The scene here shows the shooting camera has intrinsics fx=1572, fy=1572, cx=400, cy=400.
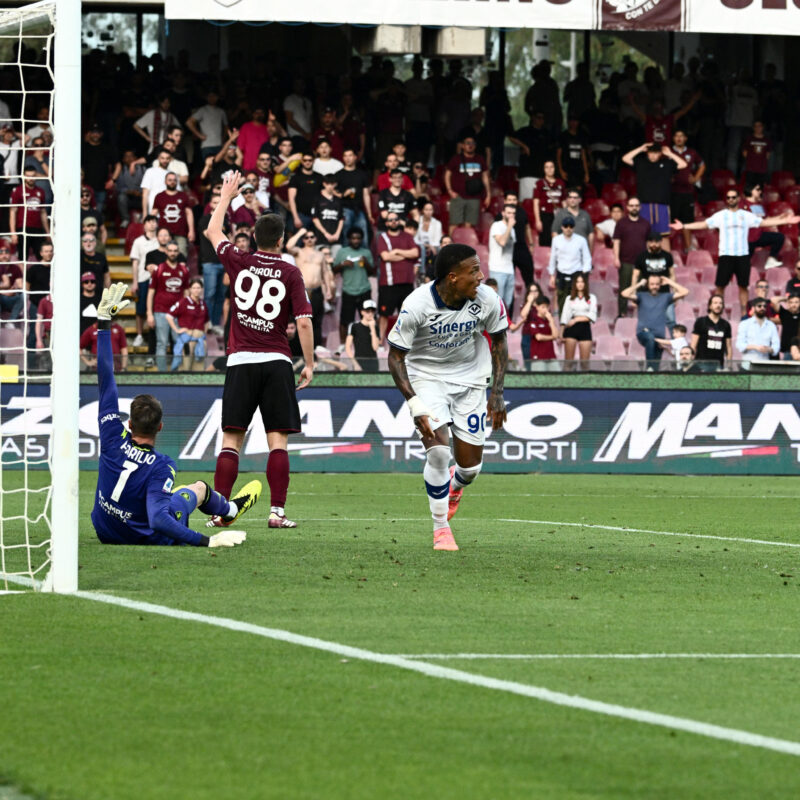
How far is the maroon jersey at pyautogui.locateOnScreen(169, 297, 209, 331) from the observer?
22125mm

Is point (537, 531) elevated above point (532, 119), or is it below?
below

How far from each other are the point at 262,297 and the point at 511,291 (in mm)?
12551

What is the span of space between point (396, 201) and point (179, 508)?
48.1 ft

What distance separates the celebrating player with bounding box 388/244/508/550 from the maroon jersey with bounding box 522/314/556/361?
471 inches

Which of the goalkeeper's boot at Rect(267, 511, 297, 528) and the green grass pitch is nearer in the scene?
the green grass pitch

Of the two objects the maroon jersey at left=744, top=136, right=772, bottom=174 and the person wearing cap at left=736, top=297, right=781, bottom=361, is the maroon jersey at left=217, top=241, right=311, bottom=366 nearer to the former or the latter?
the person wearing cap at left=736, top=297, right=781, bottom=361

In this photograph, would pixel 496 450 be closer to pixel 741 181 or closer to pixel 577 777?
pixel 741 181

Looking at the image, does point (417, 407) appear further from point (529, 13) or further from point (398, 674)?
point (529, 13)

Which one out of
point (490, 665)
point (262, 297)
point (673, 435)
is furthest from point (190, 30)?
point (490, 665)

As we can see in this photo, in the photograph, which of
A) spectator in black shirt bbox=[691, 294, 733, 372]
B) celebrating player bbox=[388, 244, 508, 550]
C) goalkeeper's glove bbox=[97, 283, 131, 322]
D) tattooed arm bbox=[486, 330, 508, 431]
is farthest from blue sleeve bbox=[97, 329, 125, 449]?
spectator in black shirt bbox=[691, 294, 733, 372]

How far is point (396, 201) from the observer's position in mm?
23859

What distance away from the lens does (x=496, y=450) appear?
66.7ft

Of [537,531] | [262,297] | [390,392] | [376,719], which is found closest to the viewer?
[376,719]

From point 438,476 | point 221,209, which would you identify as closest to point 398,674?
point 438,476
